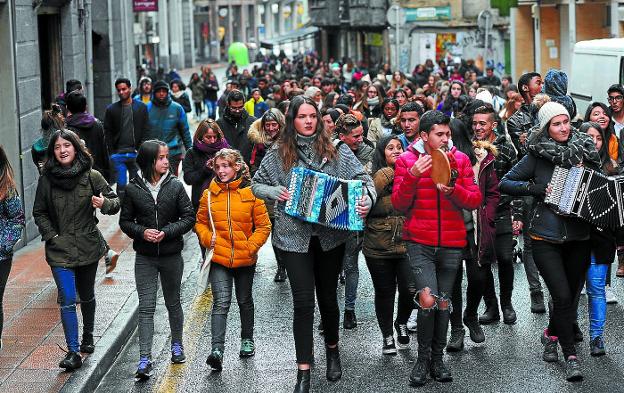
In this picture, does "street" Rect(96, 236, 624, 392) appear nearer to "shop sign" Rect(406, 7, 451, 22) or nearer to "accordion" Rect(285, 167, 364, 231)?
"accordion" Rect(285, 167, 364, 231)

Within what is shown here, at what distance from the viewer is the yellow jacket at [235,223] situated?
935 cm

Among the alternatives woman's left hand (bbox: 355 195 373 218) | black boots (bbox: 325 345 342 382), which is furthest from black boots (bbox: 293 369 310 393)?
woman's left hand (bbox: 355 195 373 218)

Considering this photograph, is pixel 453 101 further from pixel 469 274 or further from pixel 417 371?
pixel 417 371

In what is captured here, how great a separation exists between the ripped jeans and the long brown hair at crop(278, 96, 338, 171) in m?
0.83

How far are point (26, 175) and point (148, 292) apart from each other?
23.6ft

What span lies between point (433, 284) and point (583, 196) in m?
1.16

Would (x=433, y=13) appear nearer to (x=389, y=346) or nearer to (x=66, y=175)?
(x=389, y=346)

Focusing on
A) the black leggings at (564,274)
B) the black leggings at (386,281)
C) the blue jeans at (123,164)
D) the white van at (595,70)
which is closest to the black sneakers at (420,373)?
the black leggings at (386,281)

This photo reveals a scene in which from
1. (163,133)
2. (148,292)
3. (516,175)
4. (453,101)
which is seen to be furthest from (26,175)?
(516,175)

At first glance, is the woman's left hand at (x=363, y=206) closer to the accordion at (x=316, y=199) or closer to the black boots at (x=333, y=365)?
the accordion at (x=316, y=199)

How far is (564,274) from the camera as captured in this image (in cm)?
891

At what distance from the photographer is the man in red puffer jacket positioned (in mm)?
8484

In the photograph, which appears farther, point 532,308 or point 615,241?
point 532,308

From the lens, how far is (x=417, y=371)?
8.70m
